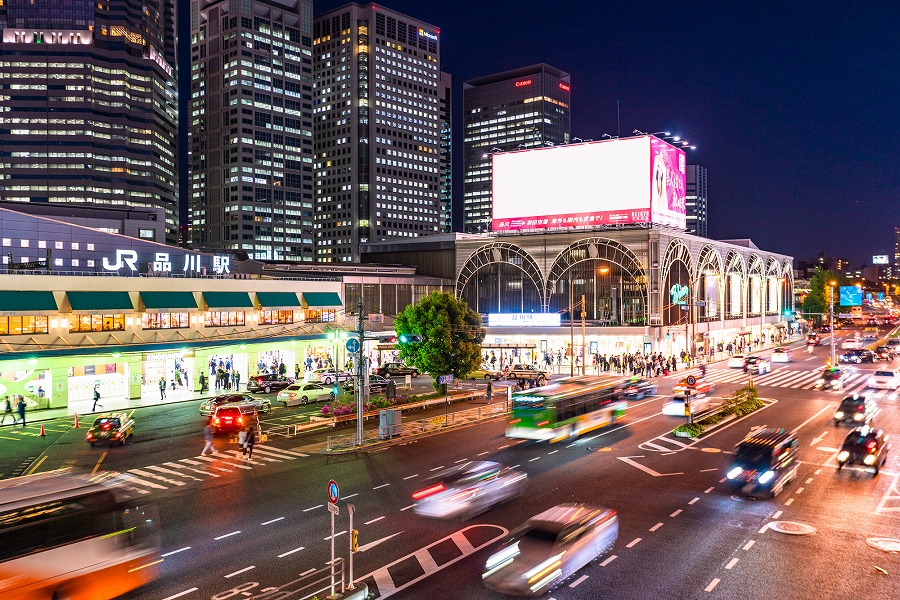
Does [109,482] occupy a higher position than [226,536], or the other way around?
[109,482]

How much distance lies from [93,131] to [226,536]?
17189 cm

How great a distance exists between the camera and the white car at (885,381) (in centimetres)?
5222

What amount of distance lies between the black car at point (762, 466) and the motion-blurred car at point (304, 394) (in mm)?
31044

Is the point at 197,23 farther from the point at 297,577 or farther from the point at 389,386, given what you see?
the point at 297,577

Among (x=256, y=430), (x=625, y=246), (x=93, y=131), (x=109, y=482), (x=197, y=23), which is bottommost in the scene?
(x=256, y=430)

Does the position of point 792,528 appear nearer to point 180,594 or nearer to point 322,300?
point 180,594

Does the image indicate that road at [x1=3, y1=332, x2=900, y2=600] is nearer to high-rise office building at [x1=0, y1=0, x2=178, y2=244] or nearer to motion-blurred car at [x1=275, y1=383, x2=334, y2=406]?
motion-blurred car at [x1=275, y1=383, x2=334, y2=406]

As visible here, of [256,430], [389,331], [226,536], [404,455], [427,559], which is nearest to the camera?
[427,559]

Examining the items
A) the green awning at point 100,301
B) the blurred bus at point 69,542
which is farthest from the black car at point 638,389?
the blurred bus at point 69,542

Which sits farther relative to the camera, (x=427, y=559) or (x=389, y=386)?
(x=389, y=386)

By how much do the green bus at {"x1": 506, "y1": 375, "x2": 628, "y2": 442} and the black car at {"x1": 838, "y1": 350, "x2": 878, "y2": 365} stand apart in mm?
51468

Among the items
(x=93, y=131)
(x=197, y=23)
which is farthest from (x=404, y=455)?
(x=197, y=23)

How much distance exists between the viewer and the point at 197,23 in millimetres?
199500

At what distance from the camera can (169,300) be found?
52219 mm
